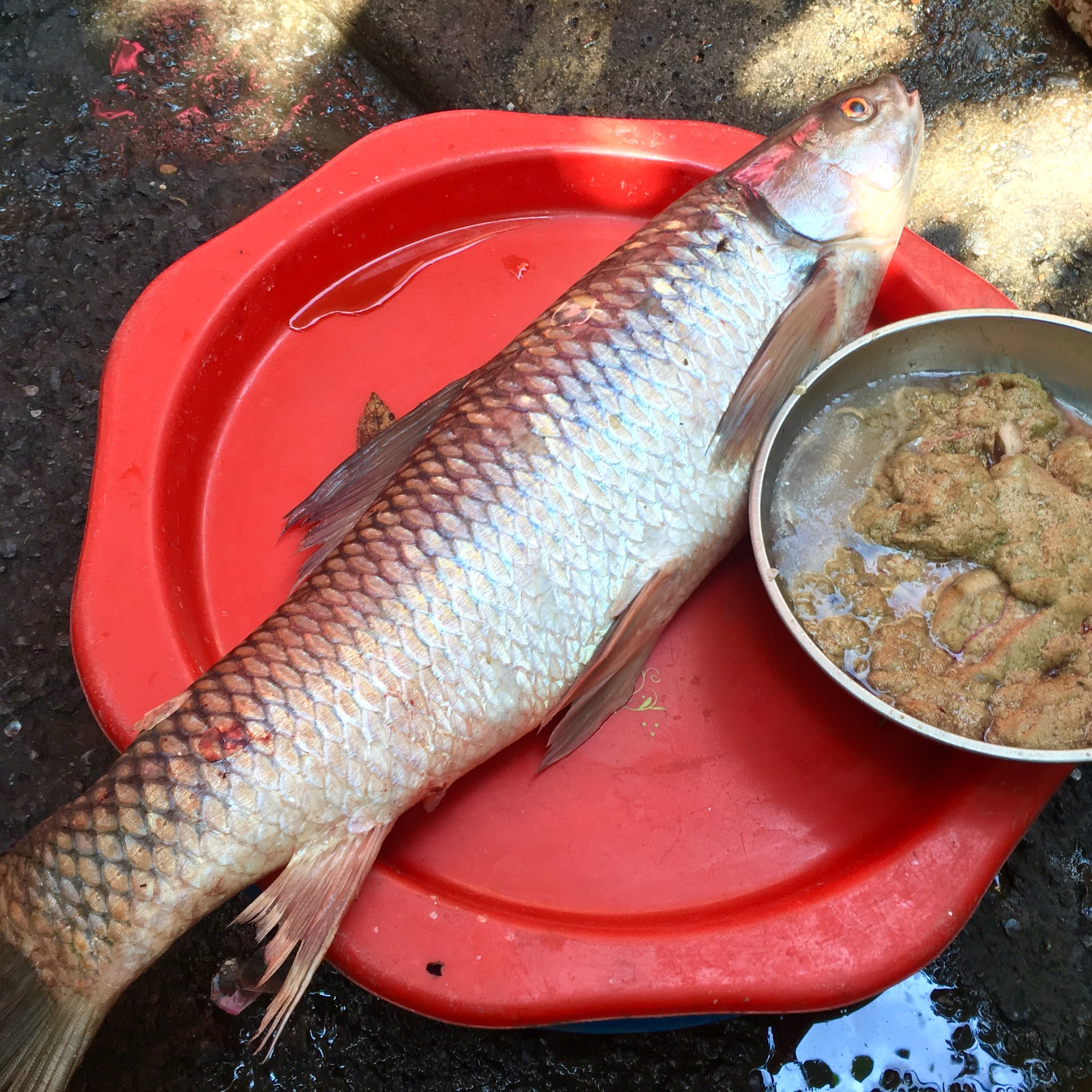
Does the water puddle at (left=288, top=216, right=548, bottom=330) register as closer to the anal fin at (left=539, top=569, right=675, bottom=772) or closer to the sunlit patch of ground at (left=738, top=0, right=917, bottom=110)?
the anal fin at (left=539, top=569, right=675, bottom=772)

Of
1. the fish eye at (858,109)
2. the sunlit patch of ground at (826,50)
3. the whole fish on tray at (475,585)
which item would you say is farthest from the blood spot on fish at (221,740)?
the sunlit patch of ground at (826,50)

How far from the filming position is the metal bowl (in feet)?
5.54

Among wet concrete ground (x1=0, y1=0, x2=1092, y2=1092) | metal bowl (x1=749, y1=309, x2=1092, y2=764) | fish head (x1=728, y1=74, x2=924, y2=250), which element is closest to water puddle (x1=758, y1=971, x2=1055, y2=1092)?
wet concrete ground (x1=0, y1=0, x2=1092, y2=1092)

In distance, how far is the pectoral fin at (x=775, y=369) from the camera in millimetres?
1659

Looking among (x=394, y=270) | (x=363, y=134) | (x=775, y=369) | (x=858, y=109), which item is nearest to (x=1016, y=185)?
(x=858, y=109)

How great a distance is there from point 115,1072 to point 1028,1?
4.07m

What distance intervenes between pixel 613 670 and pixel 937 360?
3.07 ft

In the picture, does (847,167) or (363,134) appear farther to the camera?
(363,134)

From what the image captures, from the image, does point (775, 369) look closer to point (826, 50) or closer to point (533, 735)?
point (533, 735)

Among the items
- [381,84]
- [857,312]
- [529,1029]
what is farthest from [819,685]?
[381,84]

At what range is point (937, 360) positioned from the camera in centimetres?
184

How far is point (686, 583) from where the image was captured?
1733 millimetres

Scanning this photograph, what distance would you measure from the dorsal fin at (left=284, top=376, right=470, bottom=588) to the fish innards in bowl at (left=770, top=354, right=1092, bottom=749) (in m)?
0.71

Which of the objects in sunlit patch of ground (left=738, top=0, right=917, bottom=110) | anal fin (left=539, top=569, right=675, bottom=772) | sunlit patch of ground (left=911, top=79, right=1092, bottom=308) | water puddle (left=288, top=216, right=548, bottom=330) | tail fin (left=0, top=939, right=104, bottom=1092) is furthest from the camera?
sunlit patch of ground (left=738, top=0, right=917, bottom=110)
